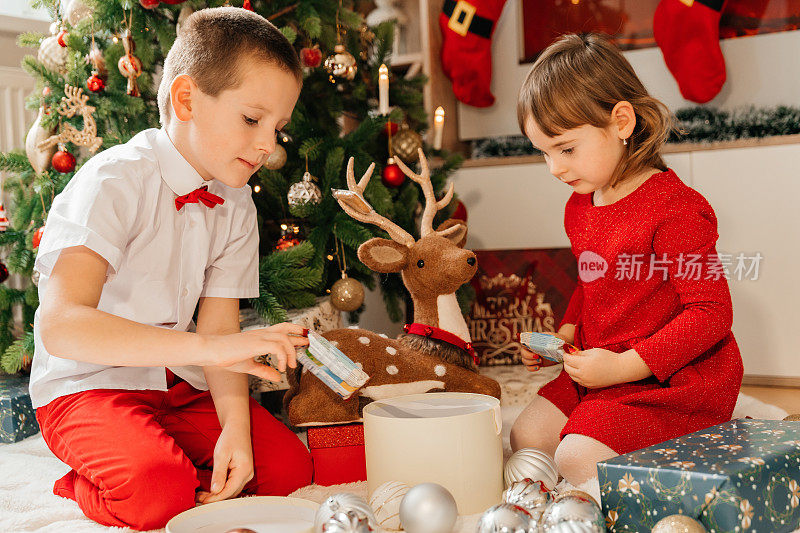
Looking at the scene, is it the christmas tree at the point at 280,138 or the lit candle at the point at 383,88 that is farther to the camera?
the lit candle at the point at 383,88

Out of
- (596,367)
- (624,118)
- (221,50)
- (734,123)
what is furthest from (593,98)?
(734,123)

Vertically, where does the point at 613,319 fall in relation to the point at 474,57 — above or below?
below

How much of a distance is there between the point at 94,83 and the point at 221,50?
56 cm

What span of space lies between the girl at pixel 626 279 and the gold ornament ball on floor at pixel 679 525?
0.95 feet

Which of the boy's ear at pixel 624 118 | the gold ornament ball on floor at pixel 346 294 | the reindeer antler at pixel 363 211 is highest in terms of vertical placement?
the boy's ear at pixel 624 118

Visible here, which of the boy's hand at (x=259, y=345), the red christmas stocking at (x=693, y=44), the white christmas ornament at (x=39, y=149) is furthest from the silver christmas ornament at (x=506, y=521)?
the red christmas stocking at (x=693, y=44)

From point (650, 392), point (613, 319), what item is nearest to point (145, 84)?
point (613, 319)

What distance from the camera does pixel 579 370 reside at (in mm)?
1135

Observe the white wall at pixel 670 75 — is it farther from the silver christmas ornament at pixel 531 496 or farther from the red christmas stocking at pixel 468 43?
the silver christmas ornament at pixel 531 496

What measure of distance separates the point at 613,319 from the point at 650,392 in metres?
0.14

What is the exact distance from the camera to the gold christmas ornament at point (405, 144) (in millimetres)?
1718

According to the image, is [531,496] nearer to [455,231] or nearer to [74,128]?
[455,231]

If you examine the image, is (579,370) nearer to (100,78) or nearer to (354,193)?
(354,193)

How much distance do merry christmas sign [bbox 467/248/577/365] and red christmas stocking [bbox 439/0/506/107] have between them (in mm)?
613
